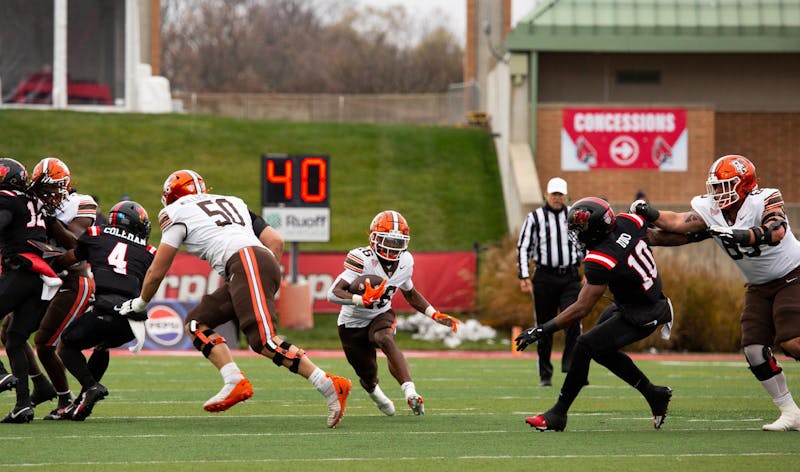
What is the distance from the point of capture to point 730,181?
8906 mm

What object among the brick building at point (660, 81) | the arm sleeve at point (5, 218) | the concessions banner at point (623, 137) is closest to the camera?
the arm sleeve at point (5, 218)

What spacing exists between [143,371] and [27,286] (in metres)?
5.37

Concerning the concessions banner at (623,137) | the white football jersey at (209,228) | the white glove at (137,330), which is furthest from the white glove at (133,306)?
the concessions banner at (623,137)

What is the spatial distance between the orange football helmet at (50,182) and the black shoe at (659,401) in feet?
14.5

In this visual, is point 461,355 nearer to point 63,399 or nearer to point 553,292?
point 553,292

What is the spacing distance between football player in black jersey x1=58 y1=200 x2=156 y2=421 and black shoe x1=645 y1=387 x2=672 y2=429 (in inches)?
148

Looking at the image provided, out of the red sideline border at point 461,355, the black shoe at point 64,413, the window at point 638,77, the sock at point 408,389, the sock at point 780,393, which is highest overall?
the window at point 638,77

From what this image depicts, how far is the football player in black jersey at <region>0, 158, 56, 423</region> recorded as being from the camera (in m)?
9.53

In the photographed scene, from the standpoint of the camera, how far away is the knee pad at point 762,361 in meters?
8.98

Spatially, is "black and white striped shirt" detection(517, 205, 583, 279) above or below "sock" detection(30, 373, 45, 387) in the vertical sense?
above

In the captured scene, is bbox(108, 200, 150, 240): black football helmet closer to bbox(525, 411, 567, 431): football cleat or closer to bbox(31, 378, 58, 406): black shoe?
bbox(31, 378, 58, 406): black shoe

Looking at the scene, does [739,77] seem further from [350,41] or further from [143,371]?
[350,41]

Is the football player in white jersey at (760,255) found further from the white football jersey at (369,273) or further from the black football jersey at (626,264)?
the white football jersey at (369,273)

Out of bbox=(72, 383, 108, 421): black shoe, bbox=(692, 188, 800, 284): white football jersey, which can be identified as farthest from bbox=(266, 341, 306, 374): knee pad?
bbox=(692, 188, 800, 284): white football jersey
